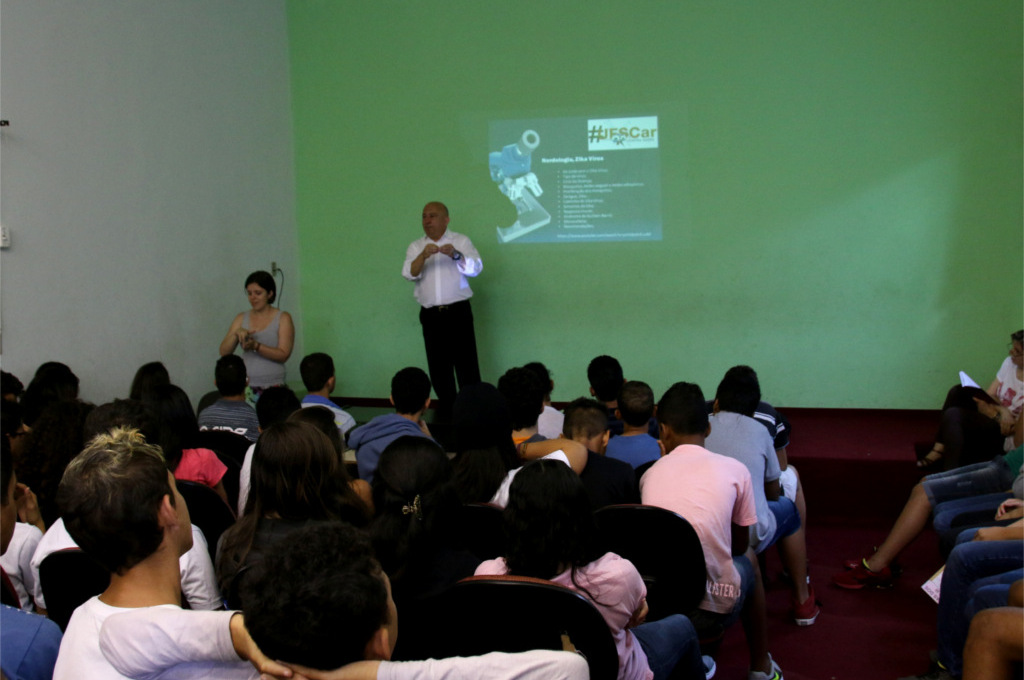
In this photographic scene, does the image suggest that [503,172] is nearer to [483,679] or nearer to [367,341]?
[367,341]

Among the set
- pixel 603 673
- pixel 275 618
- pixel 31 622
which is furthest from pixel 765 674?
pixel 31 622

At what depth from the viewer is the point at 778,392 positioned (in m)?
5.54

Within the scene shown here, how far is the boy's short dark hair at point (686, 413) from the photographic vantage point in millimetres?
2488

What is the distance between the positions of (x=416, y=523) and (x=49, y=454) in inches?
50.0

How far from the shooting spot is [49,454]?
2.29 metres

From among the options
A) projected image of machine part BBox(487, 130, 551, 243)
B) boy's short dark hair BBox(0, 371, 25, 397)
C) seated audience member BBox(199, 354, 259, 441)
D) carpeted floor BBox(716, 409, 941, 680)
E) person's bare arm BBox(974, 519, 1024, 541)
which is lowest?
carpeted floor BBox(716, 409, 941, 680)

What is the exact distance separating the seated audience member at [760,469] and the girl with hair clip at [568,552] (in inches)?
38.8

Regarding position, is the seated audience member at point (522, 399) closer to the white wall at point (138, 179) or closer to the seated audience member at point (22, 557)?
the seated audience member at point (22, 557)

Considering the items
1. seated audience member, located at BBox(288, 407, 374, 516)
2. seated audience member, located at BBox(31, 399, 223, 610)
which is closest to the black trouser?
seated audience member, located at BBox(288, 407, 374, 516)

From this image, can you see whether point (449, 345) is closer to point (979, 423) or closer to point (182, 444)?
point (182, 444)

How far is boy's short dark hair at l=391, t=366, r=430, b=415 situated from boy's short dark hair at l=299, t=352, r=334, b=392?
0.79 metres

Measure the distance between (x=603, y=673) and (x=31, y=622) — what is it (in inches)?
41.1

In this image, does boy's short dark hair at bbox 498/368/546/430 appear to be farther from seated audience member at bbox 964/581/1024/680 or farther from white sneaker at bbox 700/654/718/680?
seated audience member at bbox 964/581/1024/680

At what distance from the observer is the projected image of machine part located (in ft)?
19.2
